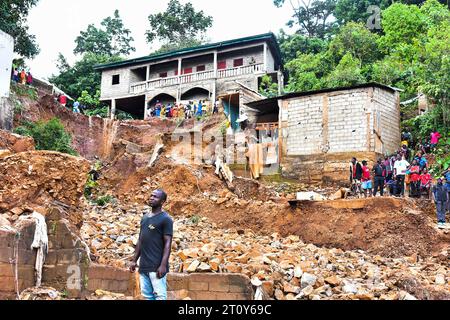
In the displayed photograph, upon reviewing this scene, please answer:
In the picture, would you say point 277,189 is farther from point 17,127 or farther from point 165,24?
point 165,24

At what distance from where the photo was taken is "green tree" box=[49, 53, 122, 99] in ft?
125

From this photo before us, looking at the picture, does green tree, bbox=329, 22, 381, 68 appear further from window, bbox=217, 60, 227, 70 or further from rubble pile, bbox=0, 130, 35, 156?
rubble pile, bbox=0, 130, 35, 156

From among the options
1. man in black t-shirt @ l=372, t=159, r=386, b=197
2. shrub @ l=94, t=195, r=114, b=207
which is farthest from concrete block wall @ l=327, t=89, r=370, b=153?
shrub @ l=94, t=195, r=114, b=207

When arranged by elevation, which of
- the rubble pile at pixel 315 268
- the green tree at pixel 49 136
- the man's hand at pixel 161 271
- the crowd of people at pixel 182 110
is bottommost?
the rubble pile at pixel 315 268

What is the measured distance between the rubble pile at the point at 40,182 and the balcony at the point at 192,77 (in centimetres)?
2136

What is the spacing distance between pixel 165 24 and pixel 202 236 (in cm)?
3310

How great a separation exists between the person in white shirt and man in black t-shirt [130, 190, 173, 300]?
1135 cm

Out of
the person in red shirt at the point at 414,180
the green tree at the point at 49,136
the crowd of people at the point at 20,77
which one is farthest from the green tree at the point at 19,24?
the person in red shirt at the point at 414,180

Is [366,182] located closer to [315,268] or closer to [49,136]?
[315,268]

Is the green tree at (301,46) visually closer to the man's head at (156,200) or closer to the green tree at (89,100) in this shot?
the green tree at (89,100)

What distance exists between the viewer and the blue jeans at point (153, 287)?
16.6ft

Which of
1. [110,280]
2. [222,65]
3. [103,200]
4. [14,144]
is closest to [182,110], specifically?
[222,65]
